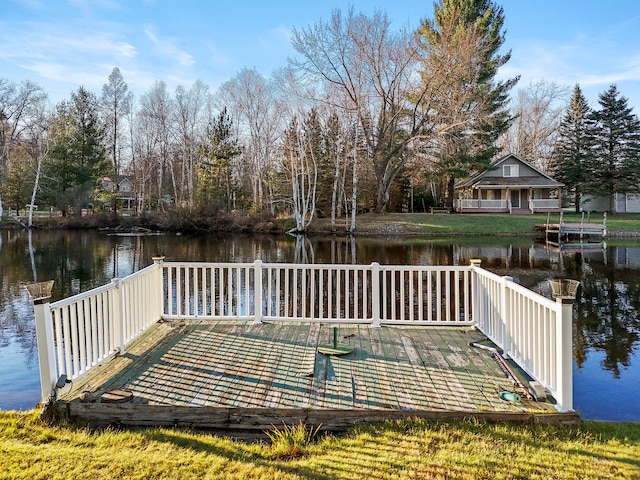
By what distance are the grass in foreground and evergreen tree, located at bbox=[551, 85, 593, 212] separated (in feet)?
117

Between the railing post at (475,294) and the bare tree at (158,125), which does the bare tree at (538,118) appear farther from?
the railing post at (475,294)

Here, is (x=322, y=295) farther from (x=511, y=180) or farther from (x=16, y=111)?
(x=16, y=111)

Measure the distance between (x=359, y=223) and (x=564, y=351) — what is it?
2615cm

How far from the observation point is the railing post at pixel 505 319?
4.46 m

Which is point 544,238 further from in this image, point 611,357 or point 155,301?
point 155,301

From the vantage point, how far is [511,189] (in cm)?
3378

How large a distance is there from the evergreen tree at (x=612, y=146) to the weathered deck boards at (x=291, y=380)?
33996 mm

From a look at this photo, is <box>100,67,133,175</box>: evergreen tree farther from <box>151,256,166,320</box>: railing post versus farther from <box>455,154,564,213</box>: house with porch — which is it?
<box>151,256,166,320</box>: railing post

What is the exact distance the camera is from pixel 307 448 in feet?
9.76

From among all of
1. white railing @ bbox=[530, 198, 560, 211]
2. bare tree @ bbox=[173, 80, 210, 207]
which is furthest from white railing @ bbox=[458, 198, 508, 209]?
bare tree @ bbox=[173, 80, 210, 207]

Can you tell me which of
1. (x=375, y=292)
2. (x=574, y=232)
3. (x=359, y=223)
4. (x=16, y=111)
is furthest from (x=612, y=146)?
(x=16, y=111)

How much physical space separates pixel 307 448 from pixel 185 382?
4.73 feet

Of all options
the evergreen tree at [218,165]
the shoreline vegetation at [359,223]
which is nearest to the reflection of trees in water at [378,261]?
the shoreline vegetation at [359,223]

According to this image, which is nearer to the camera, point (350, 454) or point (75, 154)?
point (350, 454)
